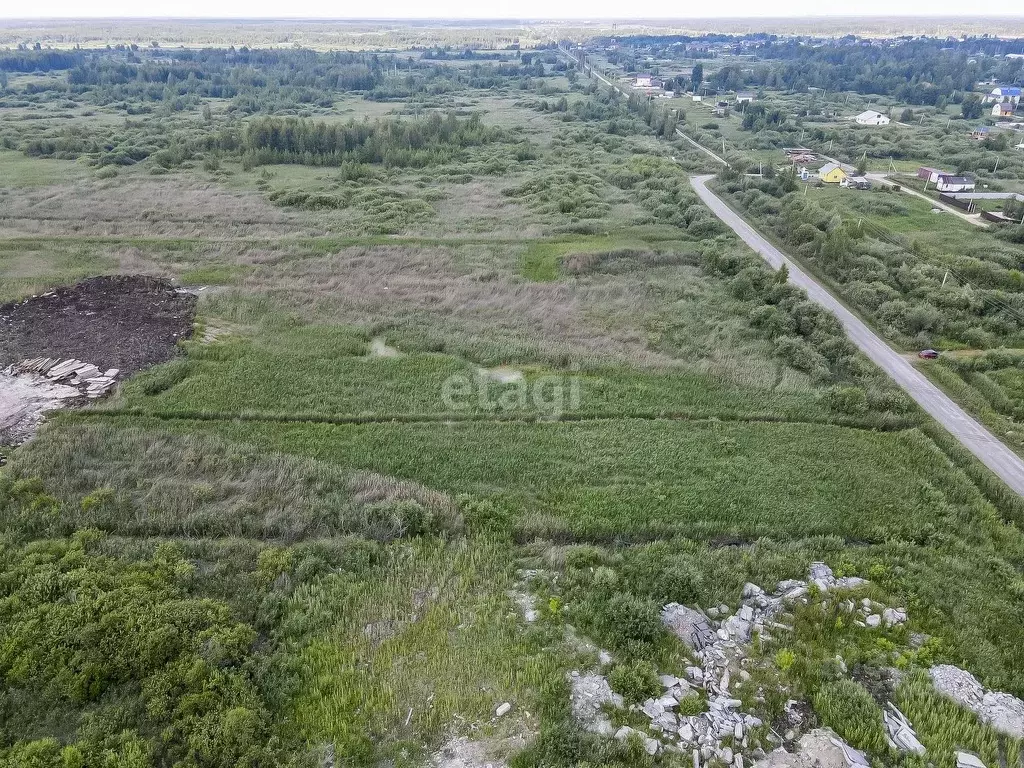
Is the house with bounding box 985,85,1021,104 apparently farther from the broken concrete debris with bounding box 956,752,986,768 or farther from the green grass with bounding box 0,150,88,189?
the green grass with bounding box 0,150,88,189

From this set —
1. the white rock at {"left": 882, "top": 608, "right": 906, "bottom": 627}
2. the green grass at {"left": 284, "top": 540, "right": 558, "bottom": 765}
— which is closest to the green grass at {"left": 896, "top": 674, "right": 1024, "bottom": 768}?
the white rock at {"left": 882, "top": 608, "right": 906, "bottom": 627}

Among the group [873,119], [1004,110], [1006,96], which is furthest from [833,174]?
[1006,96]

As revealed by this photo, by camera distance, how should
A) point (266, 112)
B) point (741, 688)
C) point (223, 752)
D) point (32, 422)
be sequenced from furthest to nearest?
point (266, 112) → point (32, 422) → point (741, 688) → point (223, 752)

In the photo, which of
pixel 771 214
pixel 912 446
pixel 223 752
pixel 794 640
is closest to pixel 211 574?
pixel 223 752

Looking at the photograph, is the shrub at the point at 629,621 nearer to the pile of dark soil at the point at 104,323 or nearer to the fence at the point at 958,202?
the pile of dark soil at the point at 104,323

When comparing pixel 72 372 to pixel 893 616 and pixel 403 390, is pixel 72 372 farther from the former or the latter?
pixel 893 616

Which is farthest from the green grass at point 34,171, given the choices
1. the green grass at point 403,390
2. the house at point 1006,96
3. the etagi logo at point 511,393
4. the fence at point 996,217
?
the house at point 1006,96

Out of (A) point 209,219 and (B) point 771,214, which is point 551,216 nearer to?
(B) point 771,214
